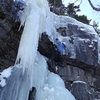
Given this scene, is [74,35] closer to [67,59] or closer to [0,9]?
[67,59]

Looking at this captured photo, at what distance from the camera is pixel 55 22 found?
9.34 meters

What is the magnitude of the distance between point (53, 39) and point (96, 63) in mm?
1737

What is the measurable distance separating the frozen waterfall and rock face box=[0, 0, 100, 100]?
1060mm

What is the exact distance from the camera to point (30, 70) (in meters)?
5.99

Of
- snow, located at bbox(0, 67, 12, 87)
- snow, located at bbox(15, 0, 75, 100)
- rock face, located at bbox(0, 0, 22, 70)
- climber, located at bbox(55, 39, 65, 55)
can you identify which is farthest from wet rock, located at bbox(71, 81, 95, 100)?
snow, located at bbox(0, 67, 12, 87)

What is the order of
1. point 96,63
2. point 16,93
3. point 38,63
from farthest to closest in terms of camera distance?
point 96,63 < point 38,63 < point 16,93

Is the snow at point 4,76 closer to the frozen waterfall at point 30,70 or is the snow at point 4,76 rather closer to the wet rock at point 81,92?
the frozen waterfall at point 30,70

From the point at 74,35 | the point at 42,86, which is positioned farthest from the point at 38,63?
the point at 74,35

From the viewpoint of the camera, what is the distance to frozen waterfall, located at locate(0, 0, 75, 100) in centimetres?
567

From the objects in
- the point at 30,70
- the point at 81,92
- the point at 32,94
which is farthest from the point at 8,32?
the point at 81,92

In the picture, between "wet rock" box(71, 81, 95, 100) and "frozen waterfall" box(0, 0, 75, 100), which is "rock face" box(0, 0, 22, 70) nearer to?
"frozen waterfall" box(0, 0, 75, 100)

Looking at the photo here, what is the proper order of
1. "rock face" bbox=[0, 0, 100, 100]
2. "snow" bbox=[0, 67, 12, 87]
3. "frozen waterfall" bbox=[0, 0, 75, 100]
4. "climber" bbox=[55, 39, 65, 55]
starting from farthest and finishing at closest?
"climber" bbox=[55, 39, 65, 55]
"rock face" bbox=[0, 0, 100, 100]
"snow" bbox=[0, 67, 12, 87]
"frozen waterfall" bbox=[0, 0, 75, 100]

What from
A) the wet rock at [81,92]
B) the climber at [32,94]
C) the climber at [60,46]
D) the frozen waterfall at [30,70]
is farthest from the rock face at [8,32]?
the wet rock at [81,92]

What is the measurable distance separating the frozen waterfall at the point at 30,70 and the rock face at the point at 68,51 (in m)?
1.06
